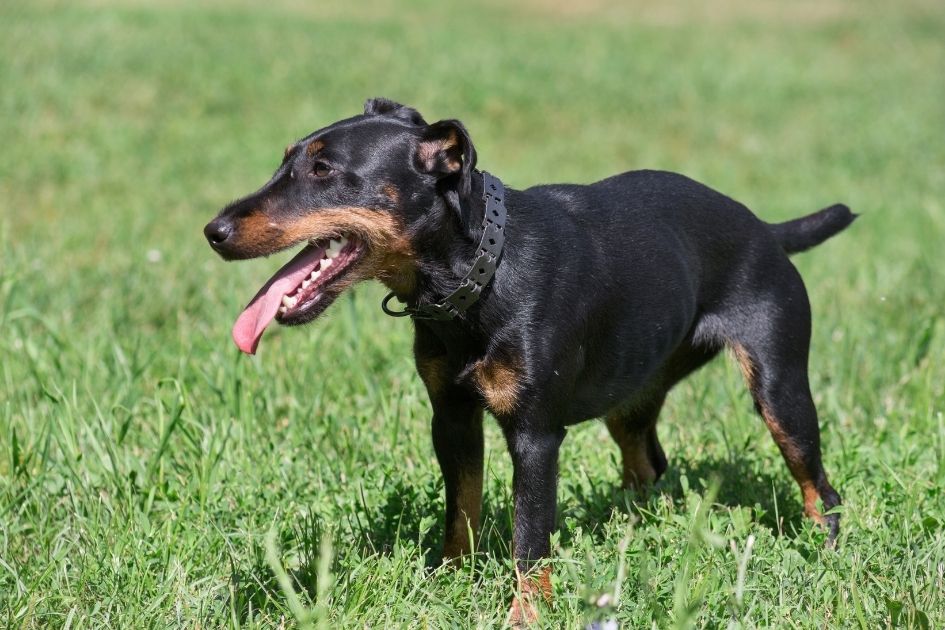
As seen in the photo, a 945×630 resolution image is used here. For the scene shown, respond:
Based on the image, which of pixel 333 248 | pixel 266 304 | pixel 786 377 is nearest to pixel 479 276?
pixel 333 248

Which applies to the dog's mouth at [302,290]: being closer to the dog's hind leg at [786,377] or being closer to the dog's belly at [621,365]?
the dog's belly at [621,365]

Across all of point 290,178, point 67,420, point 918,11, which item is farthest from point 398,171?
point 918,11

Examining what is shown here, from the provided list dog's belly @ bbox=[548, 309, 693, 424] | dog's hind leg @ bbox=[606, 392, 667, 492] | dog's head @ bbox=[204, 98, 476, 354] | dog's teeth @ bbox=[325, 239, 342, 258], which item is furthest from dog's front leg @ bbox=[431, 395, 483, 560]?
dog's hind leg @ bbox=[606, 392, 667, 492]

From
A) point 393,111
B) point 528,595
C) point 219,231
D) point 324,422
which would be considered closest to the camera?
point 219,231

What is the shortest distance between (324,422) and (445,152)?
178cm

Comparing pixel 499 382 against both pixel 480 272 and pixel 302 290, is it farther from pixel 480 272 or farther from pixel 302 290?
pixel 302 290

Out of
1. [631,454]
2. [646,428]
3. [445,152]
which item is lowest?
[631,454]

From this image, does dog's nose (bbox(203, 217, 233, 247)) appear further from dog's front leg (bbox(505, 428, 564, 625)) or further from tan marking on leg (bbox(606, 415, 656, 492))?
tan marking on leg (bbox(606, 415, 656, 492))

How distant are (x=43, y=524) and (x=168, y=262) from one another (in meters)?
3.66

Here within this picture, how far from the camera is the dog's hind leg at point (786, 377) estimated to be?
421 centimetres

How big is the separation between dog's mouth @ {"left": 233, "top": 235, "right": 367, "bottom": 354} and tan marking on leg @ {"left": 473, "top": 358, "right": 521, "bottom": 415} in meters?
0.53

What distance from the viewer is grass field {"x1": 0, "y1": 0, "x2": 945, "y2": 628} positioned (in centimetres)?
348

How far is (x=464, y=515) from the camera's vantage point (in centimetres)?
391

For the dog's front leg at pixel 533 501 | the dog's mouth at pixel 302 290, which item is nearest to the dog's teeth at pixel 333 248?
the dog's mouth at pixel 302 290
